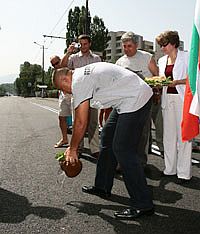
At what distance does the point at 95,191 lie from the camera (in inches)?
173

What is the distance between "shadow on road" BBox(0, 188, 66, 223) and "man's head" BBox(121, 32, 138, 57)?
7.99 feet

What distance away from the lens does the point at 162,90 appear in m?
5.15

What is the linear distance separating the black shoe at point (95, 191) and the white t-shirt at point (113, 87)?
1081mm

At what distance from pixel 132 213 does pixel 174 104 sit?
6.11 ft

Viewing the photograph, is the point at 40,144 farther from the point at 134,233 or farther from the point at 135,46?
the point at 134,233

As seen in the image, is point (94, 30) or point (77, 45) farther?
point (94, 30)

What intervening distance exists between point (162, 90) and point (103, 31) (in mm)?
48139

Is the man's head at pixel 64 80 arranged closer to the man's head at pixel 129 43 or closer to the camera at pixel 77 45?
the man's head at pixel 129 43

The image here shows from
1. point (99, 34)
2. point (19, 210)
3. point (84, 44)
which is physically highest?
point (99, 34)

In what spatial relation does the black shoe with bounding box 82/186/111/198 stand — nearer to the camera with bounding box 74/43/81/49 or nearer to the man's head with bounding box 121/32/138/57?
the man's head with bounding box 121/32/138/57

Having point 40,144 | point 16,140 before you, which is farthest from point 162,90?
point 16,140

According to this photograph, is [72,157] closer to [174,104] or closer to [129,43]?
[174,104]

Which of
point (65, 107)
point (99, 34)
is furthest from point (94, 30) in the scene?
point (65, 107)

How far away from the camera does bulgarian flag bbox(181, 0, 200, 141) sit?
328 centimetres
